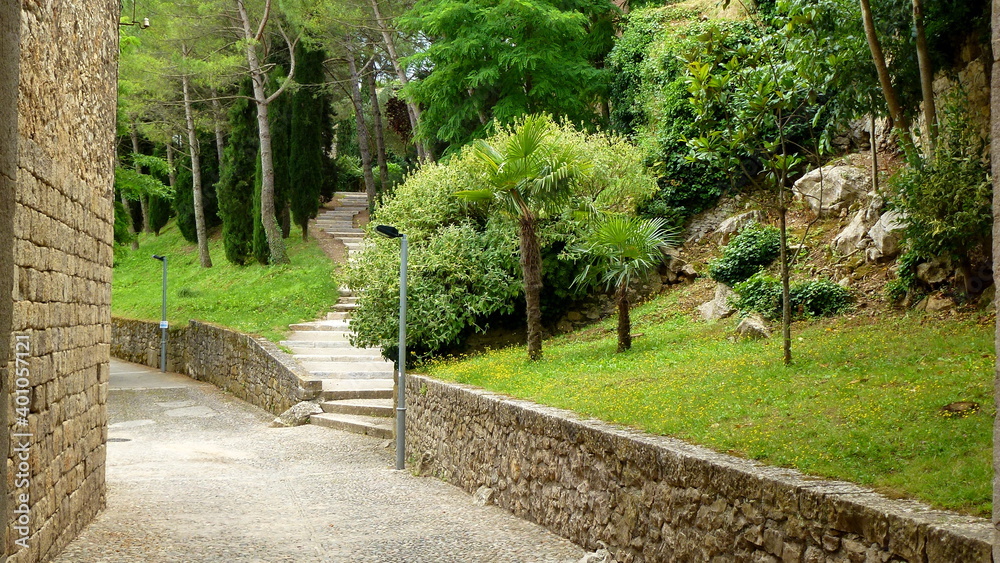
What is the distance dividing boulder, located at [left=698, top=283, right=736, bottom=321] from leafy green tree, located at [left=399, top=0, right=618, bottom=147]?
754cm

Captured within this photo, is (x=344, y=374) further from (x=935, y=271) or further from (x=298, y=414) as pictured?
(x=935, y=271)

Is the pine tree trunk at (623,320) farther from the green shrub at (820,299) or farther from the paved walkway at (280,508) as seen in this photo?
the paved walkway at (280,508)

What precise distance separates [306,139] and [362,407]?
15.7 meters

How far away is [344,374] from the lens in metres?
17.7

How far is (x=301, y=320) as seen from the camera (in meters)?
21.5

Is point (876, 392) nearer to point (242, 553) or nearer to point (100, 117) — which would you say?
point (242, 553)

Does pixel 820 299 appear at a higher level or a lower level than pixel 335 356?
higher

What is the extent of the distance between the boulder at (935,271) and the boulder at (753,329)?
1.79 meters

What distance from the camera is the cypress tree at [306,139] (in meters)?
28.7

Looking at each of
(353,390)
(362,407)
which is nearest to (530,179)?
(362,407)

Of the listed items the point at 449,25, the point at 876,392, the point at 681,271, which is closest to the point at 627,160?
the point at 681,271

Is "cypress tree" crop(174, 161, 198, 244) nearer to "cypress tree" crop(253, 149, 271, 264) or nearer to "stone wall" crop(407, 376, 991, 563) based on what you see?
"cypress tree" crop(253, 149, 271, 264)

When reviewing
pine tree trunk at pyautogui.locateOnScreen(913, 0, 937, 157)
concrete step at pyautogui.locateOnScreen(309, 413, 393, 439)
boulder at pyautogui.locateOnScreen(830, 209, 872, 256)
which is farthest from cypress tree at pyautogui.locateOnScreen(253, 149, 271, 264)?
pine tree trunk at pyautogui.locateOnScreen(913, 0, 937, 157)

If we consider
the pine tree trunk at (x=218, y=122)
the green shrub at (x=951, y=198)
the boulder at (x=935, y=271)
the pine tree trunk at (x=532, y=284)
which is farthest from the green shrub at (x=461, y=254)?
the pine tree trunk at (x=218, y=122)
